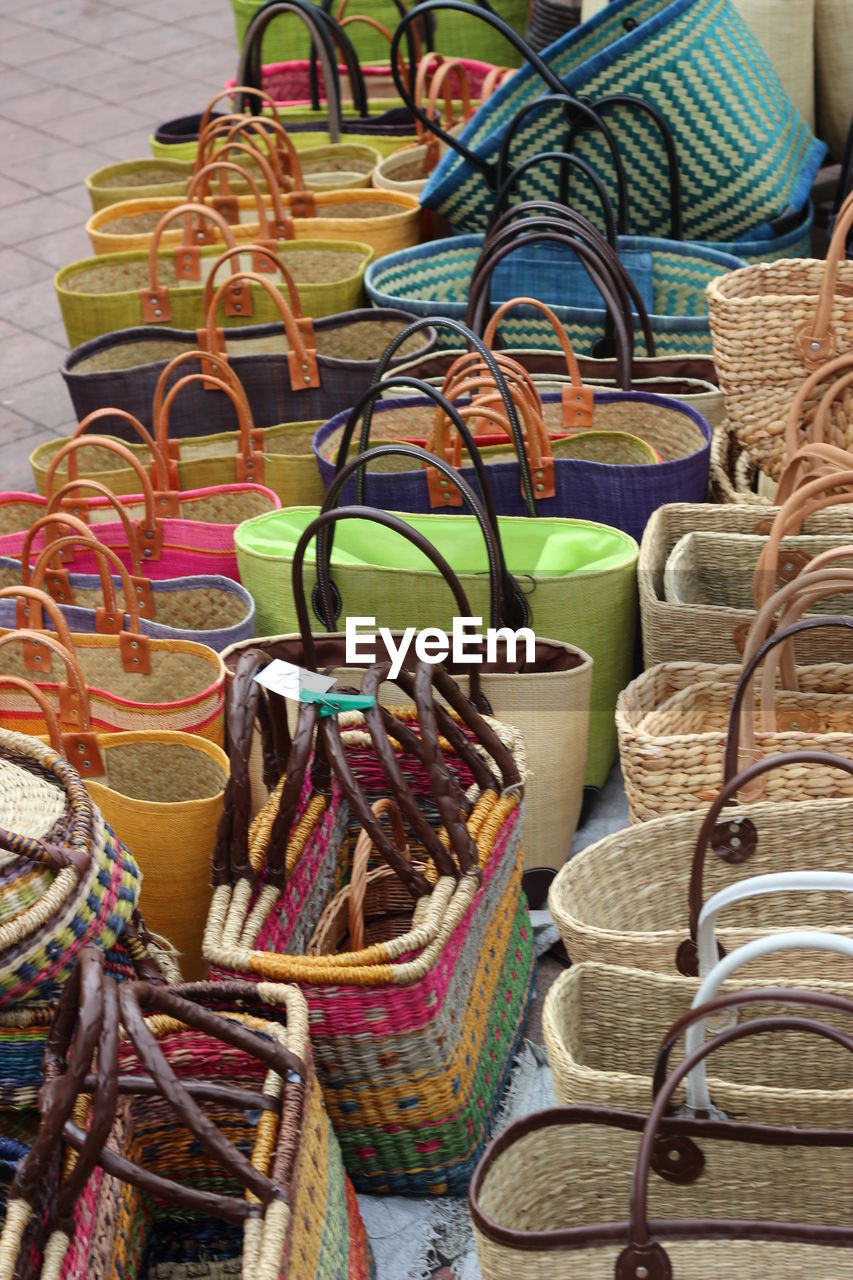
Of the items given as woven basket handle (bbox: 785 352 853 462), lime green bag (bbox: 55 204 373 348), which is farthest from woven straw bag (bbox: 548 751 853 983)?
lime green bag (bbox: 55 204 373 348)

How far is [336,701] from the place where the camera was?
1.65m

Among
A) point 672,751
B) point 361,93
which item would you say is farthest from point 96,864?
point 361,93

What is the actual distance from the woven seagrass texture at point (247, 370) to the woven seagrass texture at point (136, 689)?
0.83 metres

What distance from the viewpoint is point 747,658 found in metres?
1.78

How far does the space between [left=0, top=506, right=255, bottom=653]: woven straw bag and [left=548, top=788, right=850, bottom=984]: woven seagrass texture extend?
77cm

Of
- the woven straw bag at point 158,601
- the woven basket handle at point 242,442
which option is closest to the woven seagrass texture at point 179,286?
the woven basket handle at point 242,442

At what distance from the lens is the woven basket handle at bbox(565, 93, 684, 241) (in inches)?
116

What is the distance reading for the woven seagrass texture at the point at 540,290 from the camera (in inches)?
115

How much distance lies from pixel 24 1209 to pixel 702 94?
2.59 metres

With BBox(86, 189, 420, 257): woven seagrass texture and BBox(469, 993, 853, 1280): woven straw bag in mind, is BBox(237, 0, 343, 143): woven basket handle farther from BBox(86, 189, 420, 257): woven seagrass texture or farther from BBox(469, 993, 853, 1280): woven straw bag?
BBox(469, 993, 853, 1280): woven straw bag

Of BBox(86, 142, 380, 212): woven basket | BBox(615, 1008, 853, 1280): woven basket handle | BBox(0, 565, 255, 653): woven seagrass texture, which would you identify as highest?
BBox(86, 142, 380, 212): woven basket

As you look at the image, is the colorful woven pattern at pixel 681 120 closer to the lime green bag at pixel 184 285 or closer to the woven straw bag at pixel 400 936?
the lime green bag at pixel 184 285

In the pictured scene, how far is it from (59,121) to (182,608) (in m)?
4.19

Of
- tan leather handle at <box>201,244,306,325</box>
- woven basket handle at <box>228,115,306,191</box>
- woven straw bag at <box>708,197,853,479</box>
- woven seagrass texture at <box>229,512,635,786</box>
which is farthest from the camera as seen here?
woven basket handle at <box>228,115,306,191</box>
